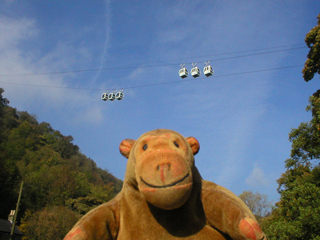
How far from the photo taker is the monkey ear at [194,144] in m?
3.27

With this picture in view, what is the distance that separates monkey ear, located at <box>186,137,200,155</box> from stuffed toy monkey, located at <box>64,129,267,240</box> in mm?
226

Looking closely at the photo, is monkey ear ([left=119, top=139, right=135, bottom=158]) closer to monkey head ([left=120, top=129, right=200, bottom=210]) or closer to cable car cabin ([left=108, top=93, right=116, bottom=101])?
monkey head ([left=120, top=129, right=200, bottom=210])

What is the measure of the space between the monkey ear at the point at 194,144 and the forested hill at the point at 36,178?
1180 inches

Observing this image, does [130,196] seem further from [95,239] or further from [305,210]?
[305,210]

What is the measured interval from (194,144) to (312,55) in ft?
41.9

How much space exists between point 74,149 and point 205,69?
6683 centimetres

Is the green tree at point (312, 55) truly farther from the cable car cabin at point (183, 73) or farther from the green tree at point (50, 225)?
the green tree at point (50, 225)

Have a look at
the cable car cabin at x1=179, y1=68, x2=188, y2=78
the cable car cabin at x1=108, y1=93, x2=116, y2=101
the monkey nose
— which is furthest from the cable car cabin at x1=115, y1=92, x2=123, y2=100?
the monkey nose

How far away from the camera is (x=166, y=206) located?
2443mm

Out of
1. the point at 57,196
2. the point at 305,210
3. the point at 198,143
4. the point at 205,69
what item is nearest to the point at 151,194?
the point at 198,143

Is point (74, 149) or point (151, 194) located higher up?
point (74, 149)

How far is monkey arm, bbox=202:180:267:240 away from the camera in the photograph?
2.36 meters

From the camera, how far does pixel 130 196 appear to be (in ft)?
10.00

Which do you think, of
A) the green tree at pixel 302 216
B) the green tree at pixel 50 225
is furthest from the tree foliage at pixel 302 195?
the green tree at pixel 50 225
